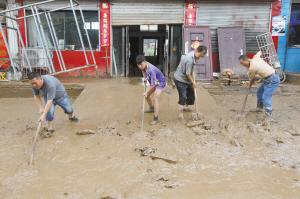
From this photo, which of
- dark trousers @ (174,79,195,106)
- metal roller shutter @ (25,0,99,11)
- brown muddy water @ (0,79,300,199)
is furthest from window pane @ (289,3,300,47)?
metal roller shutter @ (25,0,99,11)

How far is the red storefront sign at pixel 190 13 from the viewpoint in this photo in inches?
410

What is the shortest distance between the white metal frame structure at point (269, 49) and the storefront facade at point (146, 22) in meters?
0.22

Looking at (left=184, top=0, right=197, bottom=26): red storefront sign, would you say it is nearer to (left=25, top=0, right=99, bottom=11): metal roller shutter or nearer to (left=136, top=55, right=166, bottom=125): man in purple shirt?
(left=25, top=0, right=99, bottom=11): metal roller shutter

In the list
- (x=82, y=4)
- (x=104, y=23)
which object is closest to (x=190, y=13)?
(x=104, y=23)

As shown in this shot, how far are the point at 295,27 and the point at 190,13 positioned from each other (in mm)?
3765

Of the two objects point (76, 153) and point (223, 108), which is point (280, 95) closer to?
point (223, 108)

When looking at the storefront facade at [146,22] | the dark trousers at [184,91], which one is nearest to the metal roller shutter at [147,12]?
the storefront facade at [146,22]

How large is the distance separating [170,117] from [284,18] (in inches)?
269

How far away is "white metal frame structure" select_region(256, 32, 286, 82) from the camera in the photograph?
1020cm

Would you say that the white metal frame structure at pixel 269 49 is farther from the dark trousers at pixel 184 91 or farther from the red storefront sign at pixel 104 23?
the dark trousers at pixel 184 91

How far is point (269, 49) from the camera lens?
1045cm

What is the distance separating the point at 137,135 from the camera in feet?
16.9

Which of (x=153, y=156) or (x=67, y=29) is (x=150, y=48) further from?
(x=153, y=156)

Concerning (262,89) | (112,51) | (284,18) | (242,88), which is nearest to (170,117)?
(262,89)
